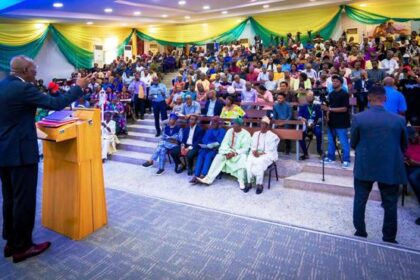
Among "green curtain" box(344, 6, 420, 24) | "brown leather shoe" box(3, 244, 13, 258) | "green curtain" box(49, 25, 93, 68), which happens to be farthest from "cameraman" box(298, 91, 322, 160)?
"green curtain" box(49, 25, 93, 68)

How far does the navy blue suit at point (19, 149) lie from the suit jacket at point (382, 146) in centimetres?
264

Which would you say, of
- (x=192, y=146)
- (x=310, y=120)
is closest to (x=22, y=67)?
(x=192, y=146)

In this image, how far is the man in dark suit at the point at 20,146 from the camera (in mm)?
2438

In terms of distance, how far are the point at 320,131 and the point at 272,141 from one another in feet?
3.55

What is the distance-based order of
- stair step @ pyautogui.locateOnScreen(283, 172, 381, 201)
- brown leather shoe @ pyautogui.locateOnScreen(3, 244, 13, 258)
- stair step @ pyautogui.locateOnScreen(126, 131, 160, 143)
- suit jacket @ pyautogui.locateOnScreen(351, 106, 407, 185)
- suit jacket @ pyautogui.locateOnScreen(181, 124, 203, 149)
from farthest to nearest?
stair step @ pyautogui.locateOnScreen(126, 131, 160, 143) → suit jacket @ pyautogui.locateOnScreen(181, 124, 203, 149) → stair step @ pyautogui.locateOnScreen(283, 172, 381, 201) → suit jacket @ pyautogui.locateOnScreen(351, 106, 407, 185) → brown leather shoe @ pyautogui.locateOnScreen(3, 244, 13, 258)

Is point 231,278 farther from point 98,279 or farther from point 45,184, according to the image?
point 45,184

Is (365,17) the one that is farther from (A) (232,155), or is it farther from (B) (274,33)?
(A) (232,155)

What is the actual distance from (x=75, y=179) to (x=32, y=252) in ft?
2.31

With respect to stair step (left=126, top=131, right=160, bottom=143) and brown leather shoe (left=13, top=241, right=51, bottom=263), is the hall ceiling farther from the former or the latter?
brown leather shoe (left=13, top=241, right=51, bottom=263)

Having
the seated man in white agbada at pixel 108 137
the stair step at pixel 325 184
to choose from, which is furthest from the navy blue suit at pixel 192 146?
the seated man in white agbada at pixel 108 137

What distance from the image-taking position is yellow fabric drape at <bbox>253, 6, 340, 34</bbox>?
1159cm

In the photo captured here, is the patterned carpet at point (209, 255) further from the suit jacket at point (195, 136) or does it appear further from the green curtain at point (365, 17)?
the green curtain at point (365, 17)

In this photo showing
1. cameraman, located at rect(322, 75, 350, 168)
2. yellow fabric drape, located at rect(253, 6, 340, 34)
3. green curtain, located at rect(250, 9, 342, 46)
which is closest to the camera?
cameraman, located at rect(322, 75, 350, 168)

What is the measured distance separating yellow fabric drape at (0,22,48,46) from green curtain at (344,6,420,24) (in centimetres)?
1185
